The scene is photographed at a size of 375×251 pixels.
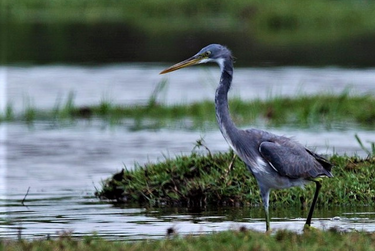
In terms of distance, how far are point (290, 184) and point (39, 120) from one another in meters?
10.5

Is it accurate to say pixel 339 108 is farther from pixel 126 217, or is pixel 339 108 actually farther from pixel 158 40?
pixel 158 40

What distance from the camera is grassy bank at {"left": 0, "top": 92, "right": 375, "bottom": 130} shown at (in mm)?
17062

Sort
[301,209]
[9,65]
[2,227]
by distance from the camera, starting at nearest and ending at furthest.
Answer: [2,227] → [301,209] → [9,65]

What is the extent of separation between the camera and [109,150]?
15.2 metres

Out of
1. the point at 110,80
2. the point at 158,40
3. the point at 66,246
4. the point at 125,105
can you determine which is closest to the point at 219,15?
the point at 158,40

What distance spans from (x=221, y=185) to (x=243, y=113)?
722 centimetres

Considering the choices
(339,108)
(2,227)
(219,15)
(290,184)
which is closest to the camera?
(290,184)

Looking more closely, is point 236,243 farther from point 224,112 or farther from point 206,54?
point 206,54

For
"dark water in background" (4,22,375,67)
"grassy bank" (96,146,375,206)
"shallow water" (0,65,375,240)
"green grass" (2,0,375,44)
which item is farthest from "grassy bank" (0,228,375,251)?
"green grass" (2,0,375,44)

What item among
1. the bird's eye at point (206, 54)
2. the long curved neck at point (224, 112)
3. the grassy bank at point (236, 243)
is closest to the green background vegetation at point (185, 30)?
the bird's eye at point (206, 54)

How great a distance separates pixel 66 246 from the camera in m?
7.22

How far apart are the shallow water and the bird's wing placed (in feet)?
1.60

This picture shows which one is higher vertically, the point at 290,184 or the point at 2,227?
the point at 290,184

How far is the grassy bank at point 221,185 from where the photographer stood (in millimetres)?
10219
